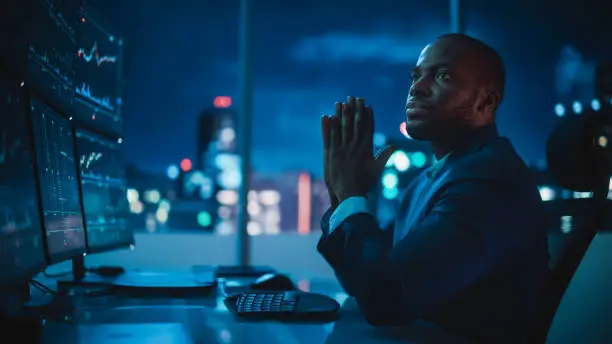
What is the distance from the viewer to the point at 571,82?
405cm

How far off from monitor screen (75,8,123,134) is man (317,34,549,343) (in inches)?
31.0

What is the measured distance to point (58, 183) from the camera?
1.16m

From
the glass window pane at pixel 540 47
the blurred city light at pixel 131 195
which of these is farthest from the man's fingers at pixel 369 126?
the glass window pane at pixel 540 47

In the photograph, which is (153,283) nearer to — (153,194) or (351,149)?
(351,149)

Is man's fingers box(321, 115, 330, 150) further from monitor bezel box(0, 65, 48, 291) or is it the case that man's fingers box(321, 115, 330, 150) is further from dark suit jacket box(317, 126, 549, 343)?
monitor bezel box(0, 65, 48, 291)

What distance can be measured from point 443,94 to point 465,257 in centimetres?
39

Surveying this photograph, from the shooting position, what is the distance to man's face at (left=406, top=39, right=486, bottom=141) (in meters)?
1.16

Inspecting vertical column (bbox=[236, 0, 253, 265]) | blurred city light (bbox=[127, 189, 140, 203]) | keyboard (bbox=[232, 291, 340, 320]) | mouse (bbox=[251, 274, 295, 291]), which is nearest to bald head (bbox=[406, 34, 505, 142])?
keyboard (bbox=[232, 291, 340, 320])

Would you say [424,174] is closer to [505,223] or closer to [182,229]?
[505,223]

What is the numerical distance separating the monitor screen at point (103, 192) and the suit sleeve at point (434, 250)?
2.54ft

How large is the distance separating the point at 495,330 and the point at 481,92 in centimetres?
52

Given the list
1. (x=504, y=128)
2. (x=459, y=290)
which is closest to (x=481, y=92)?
(x=459, y=290)

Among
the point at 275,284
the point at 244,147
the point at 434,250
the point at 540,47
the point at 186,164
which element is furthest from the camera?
the point at 186,164

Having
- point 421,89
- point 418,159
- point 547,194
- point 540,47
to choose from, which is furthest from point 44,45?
point 540,47
